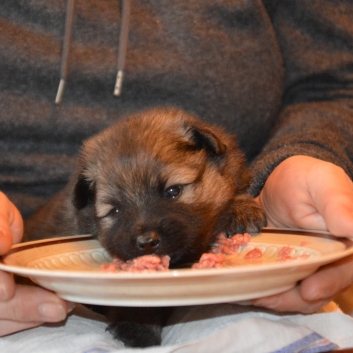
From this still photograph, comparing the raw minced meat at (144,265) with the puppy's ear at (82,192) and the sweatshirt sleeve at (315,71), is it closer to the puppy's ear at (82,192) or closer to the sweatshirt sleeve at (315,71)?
the puppy's ear at (82,192)

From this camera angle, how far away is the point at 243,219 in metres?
2.29

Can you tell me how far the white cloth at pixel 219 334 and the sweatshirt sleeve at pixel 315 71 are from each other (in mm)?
1151

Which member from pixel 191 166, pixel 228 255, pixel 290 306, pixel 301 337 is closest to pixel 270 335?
pixel 301 337

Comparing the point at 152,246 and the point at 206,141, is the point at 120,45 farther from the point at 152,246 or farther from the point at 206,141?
the point at 152,246

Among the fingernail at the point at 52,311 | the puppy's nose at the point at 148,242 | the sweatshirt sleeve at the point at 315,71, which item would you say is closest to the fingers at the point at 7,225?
the fingernail at the point at 52,311

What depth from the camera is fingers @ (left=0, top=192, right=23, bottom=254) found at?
68.7 inches

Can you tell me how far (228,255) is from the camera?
205 centimetres

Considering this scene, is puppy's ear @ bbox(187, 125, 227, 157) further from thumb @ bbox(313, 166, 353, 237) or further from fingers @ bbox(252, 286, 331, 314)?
fingers @ bbox(252, 286, 331, 314)

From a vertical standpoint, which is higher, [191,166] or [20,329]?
[191,166]

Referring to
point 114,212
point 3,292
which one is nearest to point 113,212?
point 114,212

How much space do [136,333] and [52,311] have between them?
0.44m

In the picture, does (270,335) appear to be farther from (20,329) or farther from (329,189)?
(20,329)

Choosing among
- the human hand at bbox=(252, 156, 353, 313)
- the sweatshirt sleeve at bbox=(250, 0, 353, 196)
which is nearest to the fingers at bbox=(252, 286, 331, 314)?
the human hand at bbox=(252, 156, 353, 313)

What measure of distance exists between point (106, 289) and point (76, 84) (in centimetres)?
170
